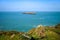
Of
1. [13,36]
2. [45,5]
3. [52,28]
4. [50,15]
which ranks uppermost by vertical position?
A: [45,5]

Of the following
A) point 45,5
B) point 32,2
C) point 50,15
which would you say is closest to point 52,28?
point 50,15

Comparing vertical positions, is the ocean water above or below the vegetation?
above

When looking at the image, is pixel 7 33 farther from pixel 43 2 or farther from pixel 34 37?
pixel 43 2

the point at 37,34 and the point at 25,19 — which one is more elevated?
the point at 25,19

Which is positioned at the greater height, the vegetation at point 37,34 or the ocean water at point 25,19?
the ocean water at point 25,19
